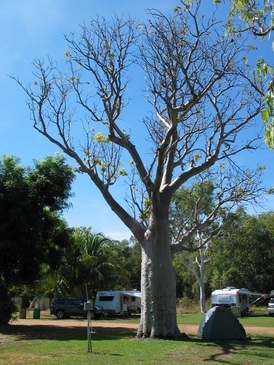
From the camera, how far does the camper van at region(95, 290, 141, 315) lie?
3052 cm

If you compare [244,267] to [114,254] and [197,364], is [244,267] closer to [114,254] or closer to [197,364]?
[114,254]

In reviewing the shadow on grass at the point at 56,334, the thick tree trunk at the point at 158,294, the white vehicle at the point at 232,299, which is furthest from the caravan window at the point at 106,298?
the thick tree trunk at the point at 158,294

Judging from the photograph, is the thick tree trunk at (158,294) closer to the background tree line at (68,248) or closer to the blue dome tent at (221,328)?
the blue dome tent at (221,328)

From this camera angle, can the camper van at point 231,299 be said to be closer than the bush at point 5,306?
No

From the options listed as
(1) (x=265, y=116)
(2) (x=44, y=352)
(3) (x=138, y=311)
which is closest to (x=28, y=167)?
(2) (x=44, y=352)

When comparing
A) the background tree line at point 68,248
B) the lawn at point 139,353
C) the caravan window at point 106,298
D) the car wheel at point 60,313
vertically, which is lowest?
the car wheel at point 60,313

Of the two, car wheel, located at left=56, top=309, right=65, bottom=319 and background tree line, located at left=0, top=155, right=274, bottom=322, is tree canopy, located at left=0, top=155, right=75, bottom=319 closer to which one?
background tree line, located at left=0, top=155, right=274, bottom=322

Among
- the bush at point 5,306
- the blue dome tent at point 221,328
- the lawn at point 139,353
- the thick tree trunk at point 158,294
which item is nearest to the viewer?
the lawn at point 139,353

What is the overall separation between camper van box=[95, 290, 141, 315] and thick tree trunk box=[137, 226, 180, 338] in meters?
18.8

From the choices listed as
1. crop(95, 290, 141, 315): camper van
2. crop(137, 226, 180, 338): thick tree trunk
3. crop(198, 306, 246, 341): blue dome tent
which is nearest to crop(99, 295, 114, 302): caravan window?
crop(95, 290, 141, 315): camper van

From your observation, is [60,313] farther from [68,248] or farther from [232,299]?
[232,299]

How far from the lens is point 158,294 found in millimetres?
12266

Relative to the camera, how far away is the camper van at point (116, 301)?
30.5 meters

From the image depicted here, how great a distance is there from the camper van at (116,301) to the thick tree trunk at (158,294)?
61.8 feet
